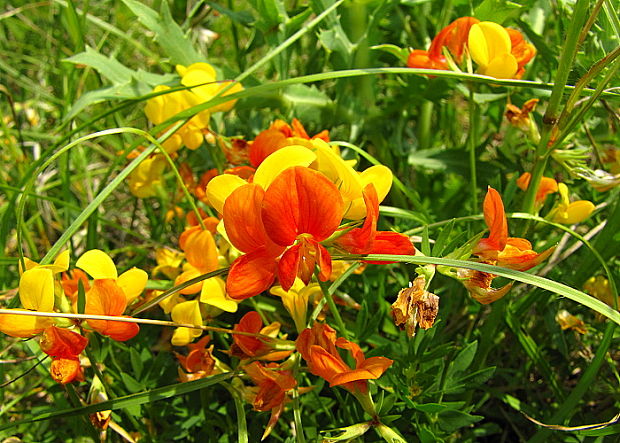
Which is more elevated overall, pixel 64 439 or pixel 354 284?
pixel 354 284

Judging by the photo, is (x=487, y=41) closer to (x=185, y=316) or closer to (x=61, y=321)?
(x=185, y=316)

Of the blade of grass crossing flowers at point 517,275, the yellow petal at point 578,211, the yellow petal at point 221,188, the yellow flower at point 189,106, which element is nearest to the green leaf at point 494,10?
the yellow petal at point 578,211

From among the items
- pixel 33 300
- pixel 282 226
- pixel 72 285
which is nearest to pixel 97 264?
pixel 33 300

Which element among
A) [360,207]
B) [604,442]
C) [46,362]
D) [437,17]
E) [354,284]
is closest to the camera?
[360,207]

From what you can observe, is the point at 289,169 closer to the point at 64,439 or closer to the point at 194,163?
the point at 64,439

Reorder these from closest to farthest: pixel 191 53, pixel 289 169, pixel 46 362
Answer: pixel 289 169, pixel 46 362, pixel 191 53

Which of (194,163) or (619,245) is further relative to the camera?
(194,163)

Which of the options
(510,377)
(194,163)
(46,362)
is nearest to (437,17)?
(194,163)
